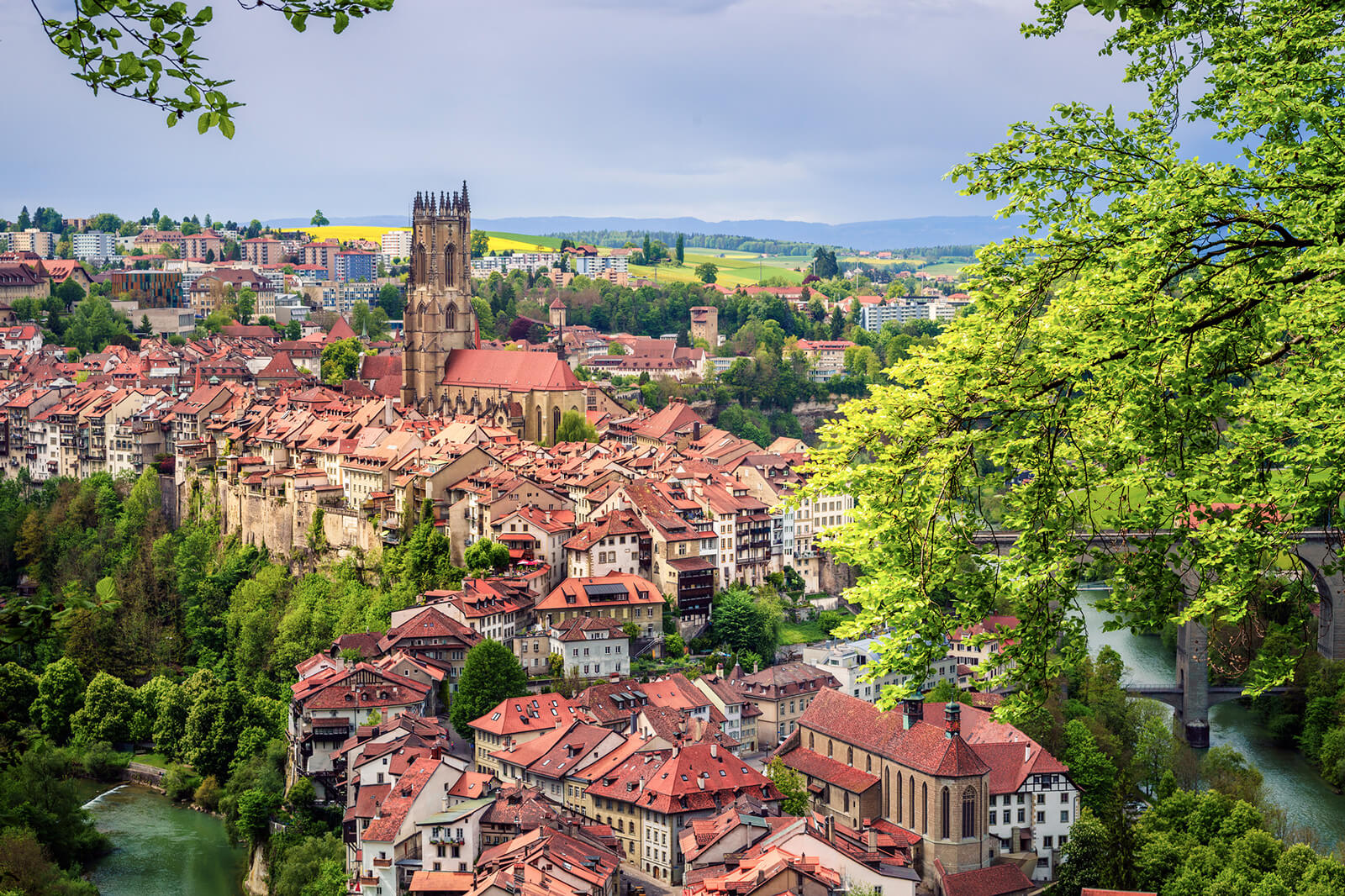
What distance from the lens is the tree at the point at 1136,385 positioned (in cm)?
580

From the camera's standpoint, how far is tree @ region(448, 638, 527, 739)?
34.8 meters

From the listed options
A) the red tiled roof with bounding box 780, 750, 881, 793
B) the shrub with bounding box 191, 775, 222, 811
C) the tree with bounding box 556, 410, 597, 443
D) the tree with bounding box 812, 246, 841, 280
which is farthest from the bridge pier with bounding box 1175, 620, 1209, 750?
the tree with bounding box 812, 246, 841, 280

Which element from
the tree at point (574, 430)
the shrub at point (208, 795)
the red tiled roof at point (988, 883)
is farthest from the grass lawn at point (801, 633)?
the shrub at point (208, 795)

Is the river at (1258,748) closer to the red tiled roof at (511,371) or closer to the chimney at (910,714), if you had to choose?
the chimney at (910,714)

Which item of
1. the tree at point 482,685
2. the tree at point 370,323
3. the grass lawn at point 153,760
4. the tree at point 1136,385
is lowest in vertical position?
the grass lawn at point 153,760

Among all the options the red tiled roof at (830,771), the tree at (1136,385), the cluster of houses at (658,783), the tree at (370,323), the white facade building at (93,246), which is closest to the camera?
the tree at (1136,385)

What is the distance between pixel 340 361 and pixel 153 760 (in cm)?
3307

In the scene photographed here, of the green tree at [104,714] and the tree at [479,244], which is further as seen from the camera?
the tree at [479,244]

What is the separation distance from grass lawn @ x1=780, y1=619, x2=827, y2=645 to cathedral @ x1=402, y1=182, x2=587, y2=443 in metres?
17.1

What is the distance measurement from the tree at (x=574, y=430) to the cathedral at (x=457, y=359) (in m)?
1.15

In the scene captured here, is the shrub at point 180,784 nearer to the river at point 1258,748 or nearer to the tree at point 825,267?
the river at point 1258,748

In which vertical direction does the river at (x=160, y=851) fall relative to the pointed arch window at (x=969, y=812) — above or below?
below

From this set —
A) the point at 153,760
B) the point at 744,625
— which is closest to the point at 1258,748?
the point at 744,625

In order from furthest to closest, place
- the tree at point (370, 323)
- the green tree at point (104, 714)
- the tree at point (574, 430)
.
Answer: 1. the tree at point (370, 323)
2. the tree at point (574, 430)
3. the green tree at point (104, 714)
